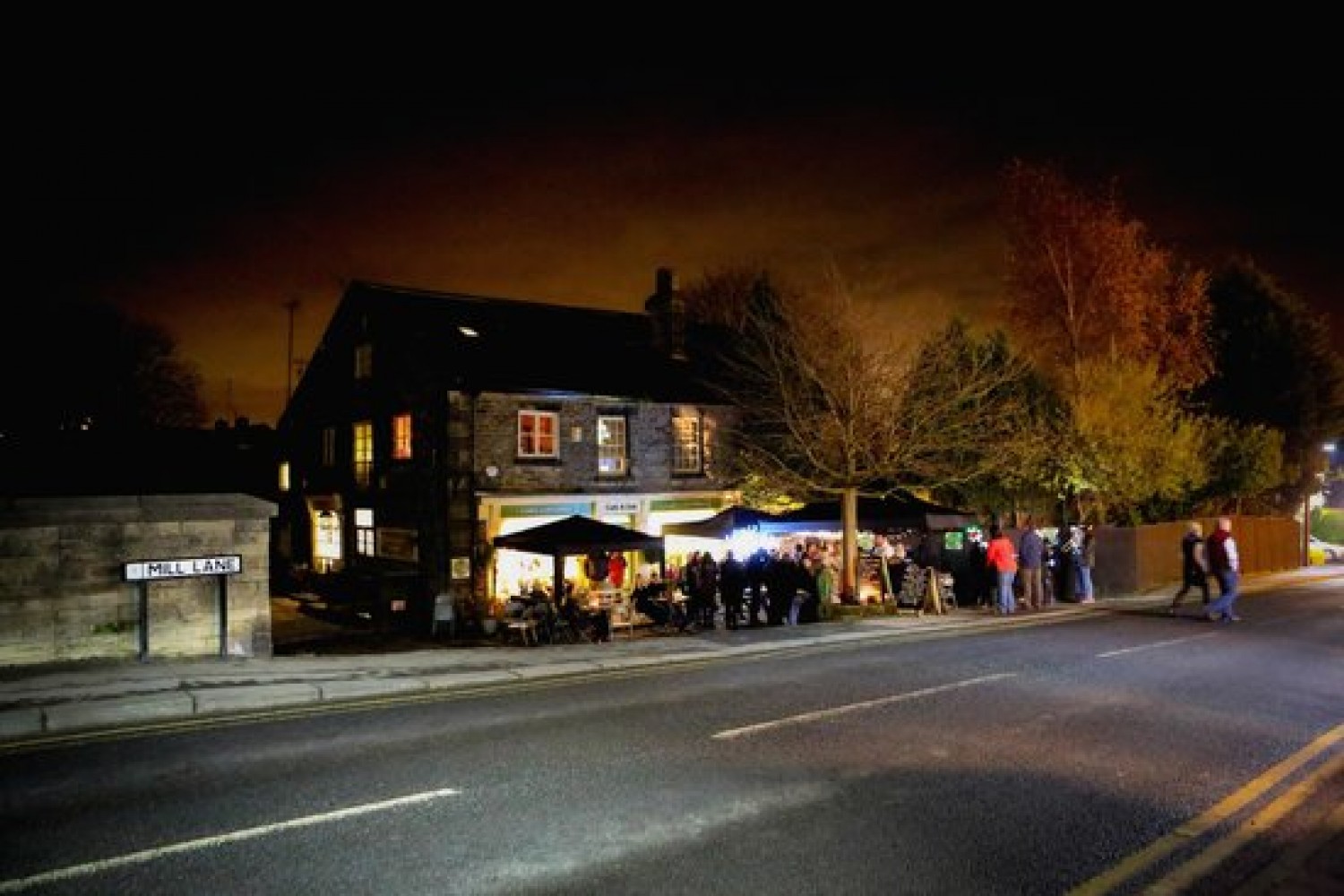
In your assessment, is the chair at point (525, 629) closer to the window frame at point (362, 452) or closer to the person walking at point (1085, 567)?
the window frame at point (362, 452)

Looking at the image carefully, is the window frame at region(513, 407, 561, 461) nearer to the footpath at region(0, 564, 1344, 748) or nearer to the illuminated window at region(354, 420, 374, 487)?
the illuminated window at region(354, 420, 374, 487)

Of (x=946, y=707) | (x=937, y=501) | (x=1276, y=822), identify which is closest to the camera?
(x=1276, y=822)

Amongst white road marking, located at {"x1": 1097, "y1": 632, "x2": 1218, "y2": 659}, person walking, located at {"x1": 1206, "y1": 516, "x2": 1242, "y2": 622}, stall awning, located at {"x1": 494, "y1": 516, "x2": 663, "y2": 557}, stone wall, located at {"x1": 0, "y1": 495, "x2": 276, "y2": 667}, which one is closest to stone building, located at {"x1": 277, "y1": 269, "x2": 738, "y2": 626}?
stall awning, located at {"x1": 494, "y1": 516, "x2": 663, "y2": 557}

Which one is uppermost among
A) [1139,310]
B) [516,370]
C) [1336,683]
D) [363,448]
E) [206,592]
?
[1139,310]

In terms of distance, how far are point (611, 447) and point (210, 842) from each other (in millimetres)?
20519

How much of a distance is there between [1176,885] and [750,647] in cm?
913

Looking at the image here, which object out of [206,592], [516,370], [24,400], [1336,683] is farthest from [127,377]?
[1336,683]

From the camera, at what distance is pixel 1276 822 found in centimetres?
655

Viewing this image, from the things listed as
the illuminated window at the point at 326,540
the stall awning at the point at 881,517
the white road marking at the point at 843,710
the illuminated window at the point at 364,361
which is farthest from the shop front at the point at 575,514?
the white road marking at the point at 843,710

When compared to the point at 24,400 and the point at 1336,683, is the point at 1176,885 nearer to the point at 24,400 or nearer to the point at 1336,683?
the point at 1336,683

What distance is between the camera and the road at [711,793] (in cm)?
560

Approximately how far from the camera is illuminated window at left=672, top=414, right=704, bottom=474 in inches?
1086

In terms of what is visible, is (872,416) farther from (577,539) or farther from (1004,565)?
(577,539)

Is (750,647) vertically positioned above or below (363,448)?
below
